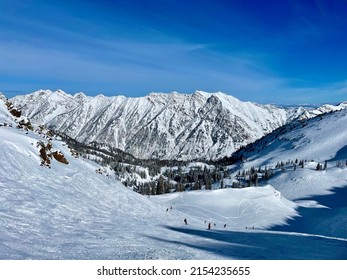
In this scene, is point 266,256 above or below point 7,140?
below

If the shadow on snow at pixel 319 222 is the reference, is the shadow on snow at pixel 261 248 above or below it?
above

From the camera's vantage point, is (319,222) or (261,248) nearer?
(261,248)

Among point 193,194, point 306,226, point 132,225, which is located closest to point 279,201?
point 306,226

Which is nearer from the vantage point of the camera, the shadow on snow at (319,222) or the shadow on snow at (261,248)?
the shadow on snow at (261,248)

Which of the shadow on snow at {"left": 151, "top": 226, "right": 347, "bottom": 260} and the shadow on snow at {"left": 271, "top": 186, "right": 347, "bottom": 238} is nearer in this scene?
the shadow on snow at {"left": 151, "top": 226, "right": 347, "bottom": 260}

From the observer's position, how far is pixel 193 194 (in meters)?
123

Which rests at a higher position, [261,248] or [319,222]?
[261,248]

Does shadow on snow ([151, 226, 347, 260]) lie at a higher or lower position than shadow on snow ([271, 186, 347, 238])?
higher

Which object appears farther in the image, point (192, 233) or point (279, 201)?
point (279, 201)
